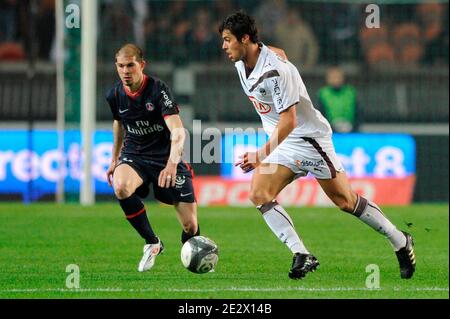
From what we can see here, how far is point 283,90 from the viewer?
871 cm

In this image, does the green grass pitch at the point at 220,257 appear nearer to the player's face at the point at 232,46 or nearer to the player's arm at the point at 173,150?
the player's arm at the point at 173,150

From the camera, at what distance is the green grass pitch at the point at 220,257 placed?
27.4 ft

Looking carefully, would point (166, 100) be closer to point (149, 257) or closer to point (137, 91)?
point (137, 91)

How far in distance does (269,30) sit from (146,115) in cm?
983

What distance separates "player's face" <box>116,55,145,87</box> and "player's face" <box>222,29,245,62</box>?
1094mm

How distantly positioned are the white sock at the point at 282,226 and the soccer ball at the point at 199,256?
0.52m

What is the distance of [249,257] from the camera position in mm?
10750

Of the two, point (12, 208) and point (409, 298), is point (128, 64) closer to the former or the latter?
point (409, 298)

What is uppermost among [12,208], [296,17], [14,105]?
[296,17]

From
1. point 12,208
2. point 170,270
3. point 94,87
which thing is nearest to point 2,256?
point 170,270

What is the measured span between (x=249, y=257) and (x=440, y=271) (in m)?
1.89

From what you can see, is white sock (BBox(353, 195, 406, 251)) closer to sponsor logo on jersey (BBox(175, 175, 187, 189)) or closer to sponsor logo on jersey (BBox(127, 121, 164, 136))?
sponsor logo on jersey (BBox(175, 175, 187, 189))

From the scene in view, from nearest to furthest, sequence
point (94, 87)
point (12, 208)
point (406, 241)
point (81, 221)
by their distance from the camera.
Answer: point (406, 241)
point (81, 221)
point (12, 208)
point (94, 87)
